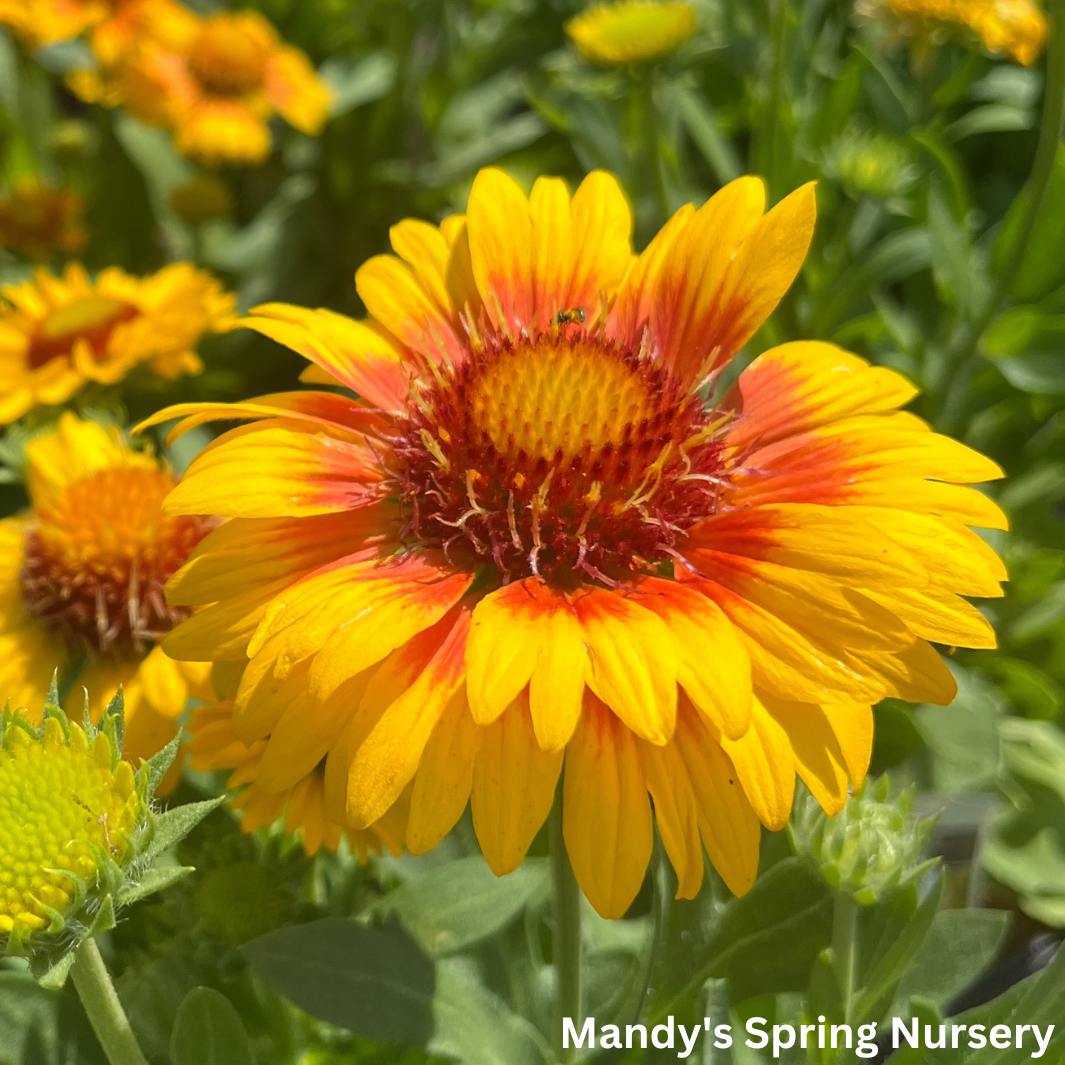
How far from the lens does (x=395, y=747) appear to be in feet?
1.93

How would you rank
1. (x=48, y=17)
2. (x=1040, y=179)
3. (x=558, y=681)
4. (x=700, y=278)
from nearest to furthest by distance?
1. (x=558, y=681)
2. (x=700, y=278)
3. (x=1040, y=179)
4. (x=48, y=17)

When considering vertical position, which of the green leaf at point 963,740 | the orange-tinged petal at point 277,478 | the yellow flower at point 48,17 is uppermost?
the yellow flower at point 48,17

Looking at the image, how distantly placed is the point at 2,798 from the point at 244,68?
6.07ft

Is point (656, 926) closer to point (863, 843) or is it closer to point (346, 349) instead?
point (863, 843)

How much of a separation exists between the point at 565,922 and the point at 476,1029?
13cm

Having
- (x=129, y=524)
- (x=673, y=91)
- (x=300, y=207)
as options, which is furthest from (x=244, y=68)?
(x=129, y=524)

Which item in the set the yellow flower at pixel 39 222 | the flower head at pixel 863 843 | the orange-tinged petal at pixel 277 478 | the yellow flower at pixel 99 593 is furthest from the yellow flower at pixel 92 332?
the flower head at pixel 863 843

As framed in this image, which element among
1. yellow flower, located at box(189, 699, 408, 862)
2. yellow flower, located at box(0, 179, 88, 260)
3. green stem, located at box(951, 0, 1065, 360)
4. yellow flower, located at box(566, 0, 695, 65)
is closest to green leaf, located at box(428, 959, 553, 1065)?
yellow flower, located at box(189, 699, 408, 862)

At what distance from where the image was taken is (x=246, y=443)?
739 millimetres

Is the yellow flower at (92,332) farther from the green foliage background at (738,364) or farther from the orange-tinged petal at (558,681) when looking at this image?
the orange-tinged petal at (558,681)

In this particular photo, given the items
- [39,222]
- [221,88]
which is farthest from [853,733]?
[221,88]

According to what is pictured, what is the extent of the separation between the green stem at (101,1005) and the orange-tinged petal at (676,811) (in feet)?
1.12

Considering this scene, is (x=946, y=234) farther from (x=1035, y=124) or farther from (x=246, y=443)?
(x=246, y=443)

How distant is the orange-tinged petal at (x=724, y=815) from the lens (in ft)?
2.00
